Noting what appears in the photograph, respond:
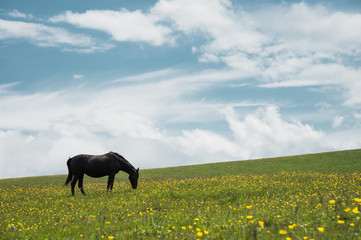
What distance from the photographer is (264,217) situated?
8648 mm

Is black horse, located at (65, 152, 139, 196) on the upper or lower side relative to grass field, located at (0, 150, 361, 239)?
upper

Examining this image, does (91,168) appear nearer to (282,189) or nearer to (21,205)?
(21,205)

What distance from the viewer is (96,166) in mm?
20031

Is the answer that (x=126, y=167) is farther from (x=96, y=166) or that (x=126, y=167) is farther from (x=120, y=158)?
(x=96, y=166)

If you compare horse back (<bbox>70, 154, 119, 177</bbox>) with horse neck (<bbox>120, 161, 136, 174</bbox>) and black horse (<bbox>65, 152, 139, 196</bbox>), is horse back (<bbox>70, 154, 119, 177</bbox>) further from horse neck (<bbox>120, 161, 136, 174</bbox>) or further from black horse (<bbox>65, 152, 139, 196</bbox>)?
horse neck (<bbox>120, 161, 136, 174</bbox>)

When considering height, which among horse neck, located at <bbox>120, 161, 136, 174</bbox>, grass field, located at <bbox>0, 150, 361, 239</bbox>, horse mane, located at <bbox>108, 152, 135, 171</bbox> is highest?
horse mane, located at <bbox>108, 152, 135, 171</bbox>

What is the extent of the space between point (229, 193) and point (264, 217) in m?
7.50

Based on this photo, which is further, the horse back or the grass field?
the horse back

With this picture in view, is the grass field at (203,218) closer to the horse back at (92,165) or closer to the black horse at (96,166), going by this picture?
the black horse at (96,166)

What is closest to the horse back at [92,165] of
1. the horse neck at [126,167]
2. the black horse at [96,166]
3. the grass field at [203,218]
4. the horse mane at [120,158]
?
the black horse at [96,166]

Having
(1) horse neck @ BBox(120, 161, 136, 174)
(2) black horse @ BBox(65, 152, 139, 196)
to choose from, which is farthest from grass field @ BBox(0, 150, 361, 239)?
(1) horse neck @ BBox(120, 161, 136, 174)

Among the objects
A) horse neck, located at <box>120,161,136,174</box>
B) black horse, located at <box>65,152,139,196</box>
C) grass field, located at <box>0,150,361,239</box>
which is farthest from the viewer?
horse neck, located at <box>120,161,136,174</box>

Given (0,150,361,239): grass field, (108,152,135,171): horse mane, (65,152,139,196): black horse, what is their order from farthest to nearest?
(108,152,135,171): horse mane < (65,152,139,196): black horse < (0,150,361,239): grass field

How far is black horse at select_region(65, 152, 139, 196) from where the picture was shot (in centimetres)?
1970
